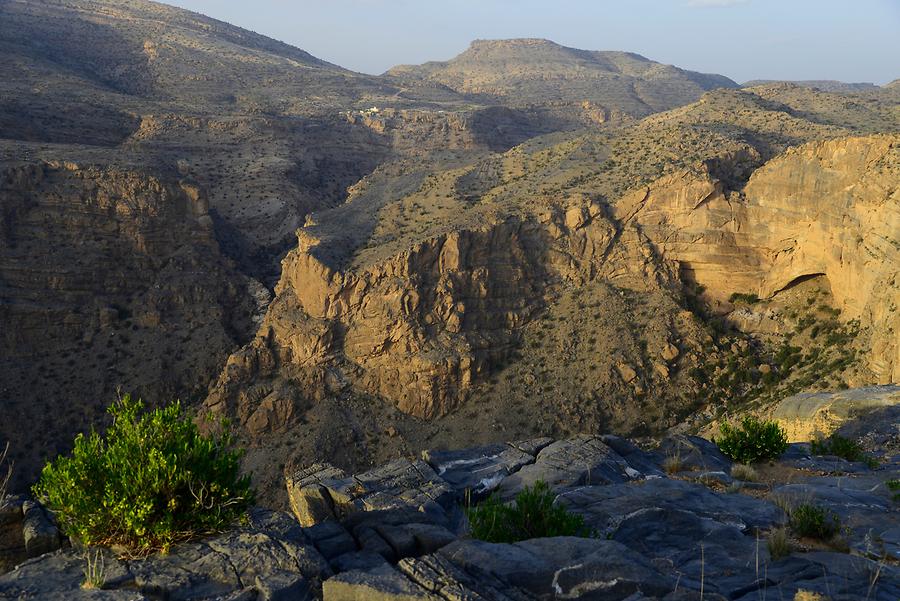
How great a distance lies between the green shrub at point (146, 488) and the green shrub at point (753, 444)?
44.7 ft

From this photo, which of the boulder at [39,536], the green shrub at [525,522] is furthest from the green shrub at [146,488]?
the green shrub at [525,522]

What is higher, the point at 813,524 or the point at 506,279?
the point at 813,524

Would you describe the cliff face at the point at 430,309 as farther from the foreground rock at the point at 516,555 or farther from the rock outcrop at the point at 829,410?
the foreground rock at the point at 516,555

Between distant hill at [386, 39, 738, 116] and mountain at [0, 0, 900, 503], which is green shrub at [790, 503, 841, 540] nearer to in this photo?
mountain at [0, 0, 900, 503]

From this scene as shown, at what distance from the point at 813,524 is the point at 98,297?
47.3 meters

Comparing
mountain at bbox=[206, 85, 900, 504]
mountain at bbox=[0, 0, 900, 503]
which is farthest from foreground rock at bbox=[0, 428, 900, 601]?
mountain at bbox=[206, 85, 900, 504]

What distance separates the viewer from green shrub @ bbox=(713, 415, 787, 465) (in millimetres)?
17953

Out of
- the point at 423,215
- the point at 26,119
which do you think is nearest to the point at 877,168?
the point at 423,215

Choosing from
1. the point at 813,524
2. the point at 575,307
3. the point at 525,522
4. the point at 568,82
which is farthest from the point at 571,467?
the point at 568,82

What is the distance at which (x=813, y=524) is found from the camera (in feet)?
35.7

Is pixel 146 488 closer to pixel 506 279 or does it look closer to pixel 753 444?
pixel 753 444

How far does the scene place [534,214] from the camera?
41406 millimetres

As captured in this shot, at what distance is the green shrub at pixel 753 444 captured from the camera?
17953 mm

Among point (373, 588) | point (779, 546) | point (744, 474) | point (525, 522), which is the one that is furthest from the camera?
point (744, 474)
